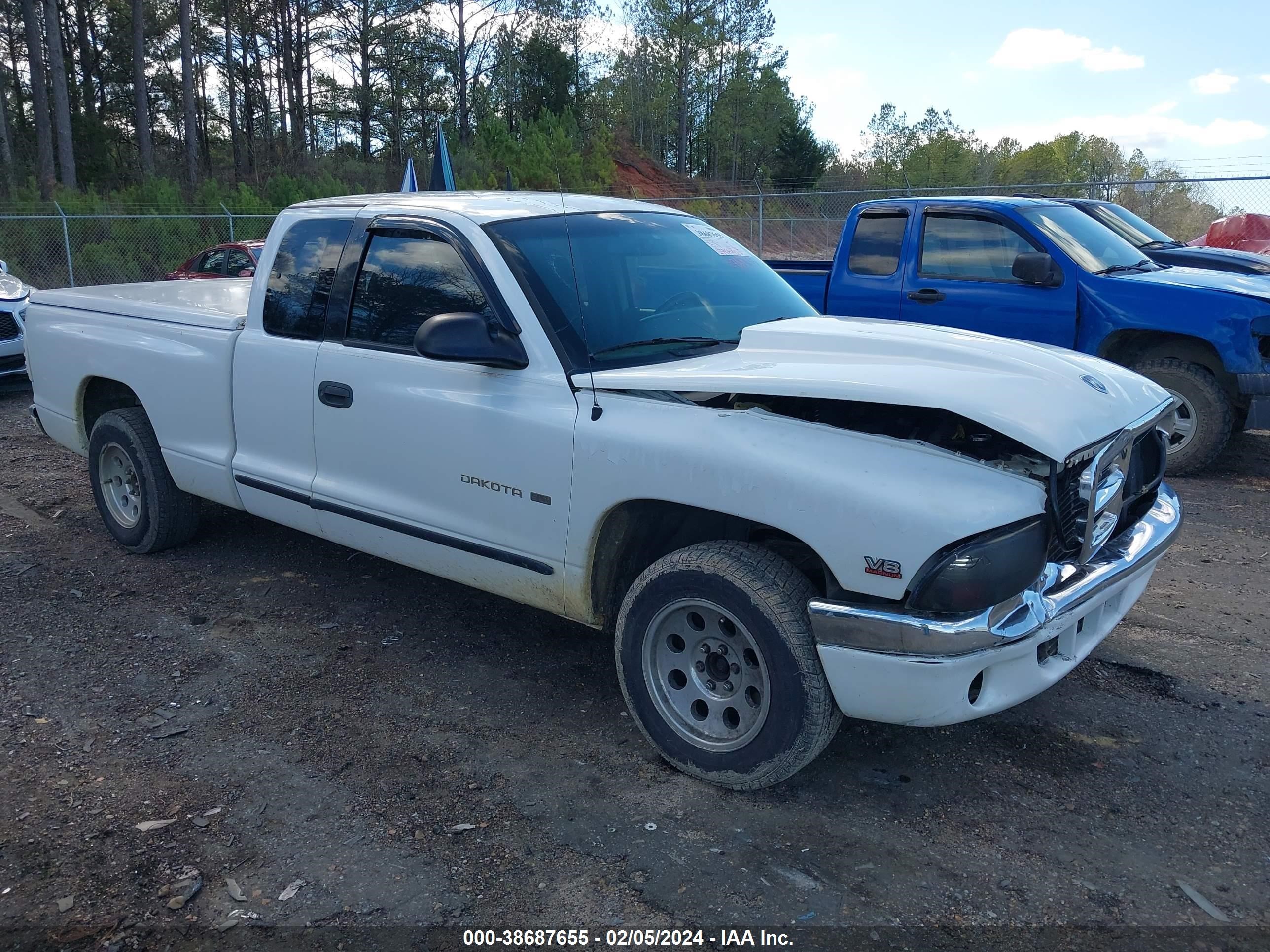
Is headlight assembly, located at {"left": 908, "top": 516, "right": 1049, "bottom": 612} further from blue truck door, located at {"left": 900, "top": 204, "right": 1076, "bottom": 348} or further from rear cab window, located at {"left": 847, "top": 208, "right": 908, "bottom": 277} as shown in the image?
rear cab window, located at {"left": 847, "top": 208, "right": 908, "bottom": 277}

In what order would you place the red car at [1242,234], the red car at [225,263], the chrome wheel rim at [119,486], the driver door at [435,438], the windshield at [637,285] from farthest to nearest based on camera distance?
the red car at [1242,234]
the red car at [225,263]
the chrome wheel rim at [119,486]
the windshield at [637,285]
the driver door at [435,438]

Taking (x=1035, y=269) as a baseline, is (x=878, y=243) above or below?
above

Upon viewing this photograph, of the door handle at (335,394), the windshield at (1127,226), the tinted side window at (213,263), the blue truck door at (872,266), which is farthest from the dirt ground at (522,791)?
the tinted side window at (213,263)

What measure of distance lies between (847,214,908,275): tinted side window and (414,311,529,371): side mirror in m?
5.02

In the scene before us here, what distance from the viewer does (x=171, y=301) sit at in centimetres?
543

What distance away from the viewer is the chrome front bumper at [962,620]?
8.96 feet

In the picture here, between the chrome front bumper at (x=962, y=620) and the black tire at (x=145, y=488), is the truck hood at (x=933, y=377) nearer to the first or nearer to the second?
the chrome front bumper at (x=962, y=620)

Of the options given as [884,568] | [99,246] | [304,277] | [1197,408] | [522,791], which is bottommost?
[522,791]

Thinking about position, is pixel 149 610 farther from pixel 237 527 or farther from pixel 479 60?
pixel 479 60

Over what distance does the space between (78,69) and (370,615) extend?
135 feet

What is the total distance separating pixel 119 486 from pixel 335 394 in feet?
7.60

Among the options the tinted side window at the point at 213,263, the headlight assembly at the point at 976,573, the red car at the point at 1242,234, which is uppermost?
the red car at the point at 1242,234

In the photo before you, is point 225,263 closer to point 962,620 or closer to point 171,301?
point 171,301

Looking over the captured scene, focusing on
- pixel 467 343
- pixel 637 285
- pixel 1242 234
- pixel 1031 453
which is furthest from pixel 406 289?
pixel 1242 234
